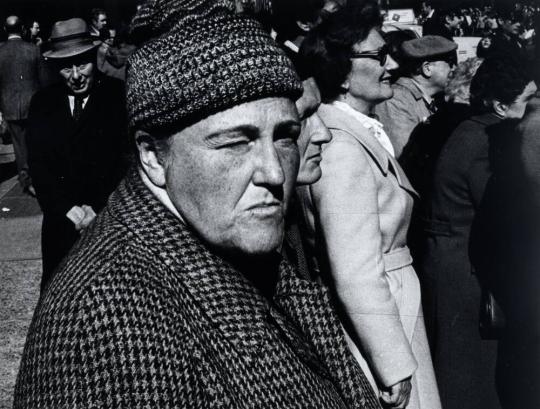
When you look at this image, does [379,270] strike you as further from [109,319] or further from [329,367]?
[109,319]

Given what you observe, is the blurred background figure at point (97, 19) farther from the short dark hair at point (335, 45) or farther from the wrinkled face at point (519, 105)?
the short dark hair at point (335, 45)

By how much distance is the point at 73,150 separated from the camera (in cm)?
423

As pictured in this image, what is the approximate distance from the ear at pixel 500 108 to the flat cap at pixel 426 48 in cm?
190

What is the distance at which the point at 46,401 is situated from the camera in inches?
45.8

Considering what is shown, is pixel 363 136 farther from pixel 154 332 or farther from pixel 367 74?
pixel 154 332

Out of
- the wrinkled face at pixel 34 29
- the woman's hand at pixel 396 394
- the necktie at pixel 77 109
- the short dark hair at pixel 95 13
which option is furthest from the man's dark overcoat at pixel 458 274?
the wrinkled face at pixel 34 29

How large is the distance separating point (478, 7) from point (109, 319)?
14.6m

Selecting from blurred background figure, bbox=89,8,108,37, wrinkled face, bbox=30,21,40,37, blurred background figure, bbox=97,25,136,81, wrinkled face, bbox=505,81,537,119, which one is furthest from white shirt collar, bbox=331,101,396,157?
wrinkled face, bbox=30,21,40,37

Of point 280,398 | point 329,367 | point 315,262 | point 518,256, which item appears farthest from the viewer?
point 518,256

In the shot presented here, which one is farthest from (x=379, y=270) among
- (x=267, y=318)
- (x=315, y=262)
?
(x=267, y=318)

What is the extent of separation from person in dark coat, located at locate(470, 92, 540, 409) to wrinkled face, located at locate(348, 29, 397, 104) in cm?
68

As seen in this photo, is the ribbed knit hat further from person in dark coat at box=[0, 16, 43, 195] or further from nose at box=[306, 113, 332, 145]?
person in dark coat at box=[0, 16, 43, 195]

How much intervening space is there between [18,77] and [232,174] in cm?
811

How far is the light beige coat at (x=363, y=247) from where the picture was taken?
8.26ft
